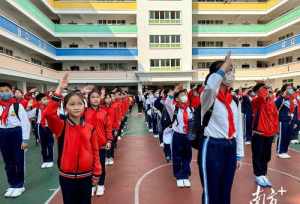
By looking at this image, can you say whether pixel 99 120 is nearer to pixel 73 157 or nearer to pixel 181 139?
pixel 181 139

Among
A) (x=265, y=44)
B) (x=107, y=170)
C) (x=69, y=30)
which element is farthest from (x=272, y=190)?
(x=265, y=44)

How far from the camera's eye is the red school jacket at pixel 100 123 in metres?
5.54

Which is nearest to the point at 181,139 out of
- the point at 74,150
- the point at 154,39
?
the point at 74,150

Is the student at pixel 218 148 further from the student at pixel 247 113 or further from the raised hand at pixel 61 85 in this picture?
the student at pixel 247 113

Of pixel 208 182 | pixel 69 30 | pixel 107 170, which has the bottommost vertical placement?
pixel 107 170

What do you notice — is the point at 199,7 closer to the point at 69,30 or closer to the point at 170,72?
the point at 170,72

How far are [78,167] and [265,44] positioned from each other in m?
40.4

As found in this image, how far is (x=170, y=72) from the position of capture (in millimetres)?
35875

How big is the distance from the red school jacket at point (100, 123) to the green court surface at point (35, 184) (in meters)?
1.57

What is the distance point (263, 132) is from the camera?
6.50 m

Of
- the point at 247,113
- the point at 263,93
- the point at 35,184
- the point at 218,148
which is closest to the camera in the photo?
the point at 218,148

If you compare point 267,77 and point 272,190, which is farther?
point 267,77

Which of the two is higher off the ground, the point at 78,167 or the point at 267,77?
the point at 267,77

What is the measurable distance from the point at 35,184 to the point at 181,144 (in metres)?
3.17
